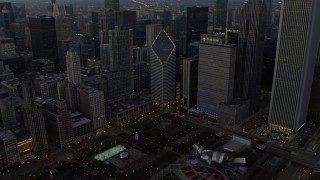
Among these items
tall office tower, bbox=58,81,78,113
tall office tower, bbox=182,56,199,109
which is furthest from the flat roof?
tall office tower, bbox=182,56,199,109

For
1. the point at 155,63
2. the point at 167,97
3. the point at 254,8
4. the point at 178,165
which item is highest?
the point at 254,8

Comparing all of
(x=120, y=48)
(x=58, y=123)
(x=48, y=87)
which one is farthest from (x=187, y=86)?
(x=48, y=87)

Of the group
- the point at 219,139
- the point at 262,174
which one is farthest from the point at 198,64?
the point at 262,174

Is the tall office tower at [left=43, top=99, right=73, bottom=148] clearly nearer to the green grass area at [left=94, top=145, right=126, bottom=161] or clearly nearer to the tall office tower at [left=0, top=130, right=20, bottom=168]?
the tall office tower at [left=0, top=130, right=20, bottom=168]

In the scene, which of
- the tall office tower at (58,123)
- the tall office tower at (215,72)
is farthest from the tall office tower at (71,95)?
the tall office tower at (215,72)

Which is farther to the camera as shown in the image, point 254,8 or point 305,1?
point 254,8

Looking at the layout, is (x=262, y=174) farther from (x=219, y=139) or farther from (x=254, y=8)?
(x=254, y=8)

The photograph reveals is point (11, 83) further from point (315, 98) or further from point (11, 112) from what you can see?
point (315, 98)
